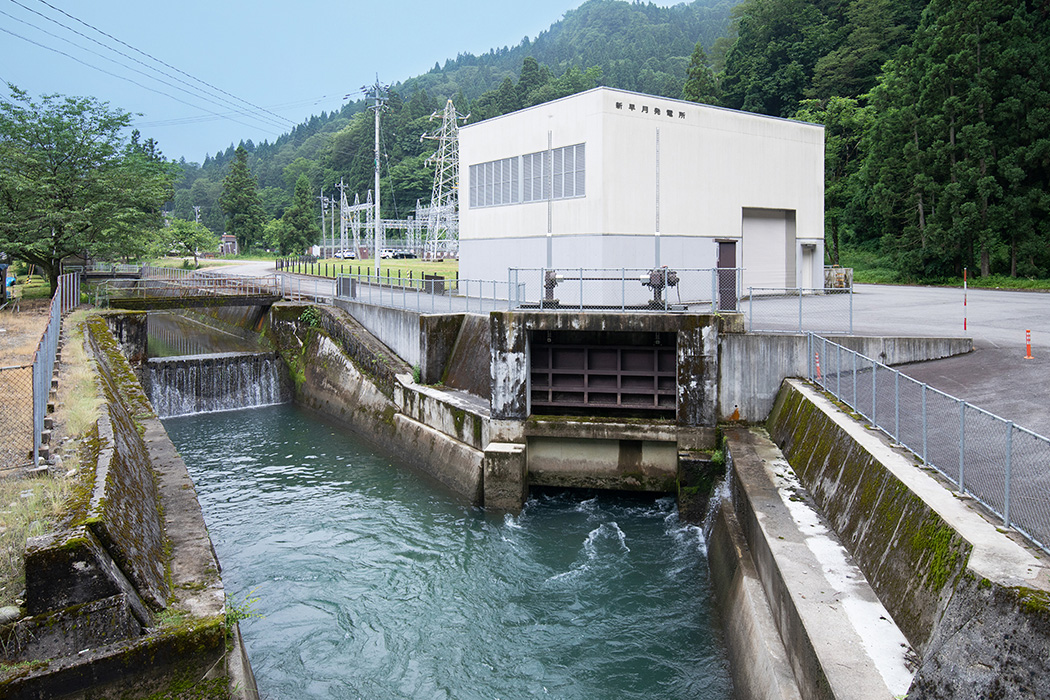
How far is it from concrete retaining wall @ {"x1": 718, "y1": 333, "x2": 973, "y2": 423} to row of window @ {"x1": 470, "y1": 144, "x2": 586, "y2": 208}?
1191 cm

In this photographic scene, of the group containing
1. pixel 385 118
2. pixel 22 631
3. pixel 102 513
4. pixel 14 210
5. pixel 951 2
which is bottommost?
pixel 22 631

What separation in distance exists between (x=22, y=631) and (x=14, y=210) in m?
33.5

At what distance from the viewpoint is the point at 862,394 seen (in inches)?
555

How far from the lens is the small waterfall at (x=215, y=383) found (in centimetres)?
3028

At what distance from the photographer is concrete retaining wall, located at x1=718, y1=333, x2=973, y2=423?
56.7 feet

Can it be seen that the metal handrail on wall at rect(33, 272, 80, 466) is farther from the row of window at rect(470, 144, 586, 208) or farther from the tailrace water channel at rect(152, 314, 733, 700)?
the row of window at rect(470, 144, 586, 208)

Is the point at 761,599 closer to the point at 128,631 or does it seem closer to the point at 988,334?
the point at 128,631

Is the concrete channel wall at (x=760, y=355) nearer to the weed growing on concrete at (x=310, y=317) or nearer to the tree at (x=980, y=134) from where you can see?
the weed growing on concrete at (x=310, y=317)

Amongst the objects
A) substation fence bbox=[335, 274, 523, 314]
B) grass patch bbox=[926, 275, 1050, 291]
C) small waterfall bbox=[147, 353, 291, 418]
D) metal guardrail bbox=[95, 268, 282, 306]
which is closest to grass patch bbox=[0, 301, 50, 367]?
metal guardrail bbox=[95, 268, 282, 306]

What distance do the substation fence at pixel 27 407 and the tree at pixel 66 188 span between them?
62.1ft

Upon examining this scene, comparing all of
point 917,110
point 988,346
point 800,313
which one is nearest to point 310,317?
point 800,313

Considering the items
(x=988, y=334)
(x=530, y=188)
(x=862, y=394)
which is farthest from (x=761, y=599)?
(x=530, y=188)

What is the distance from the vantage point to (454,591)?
14305 millimetres

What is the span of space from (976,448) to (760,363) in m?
8.87
